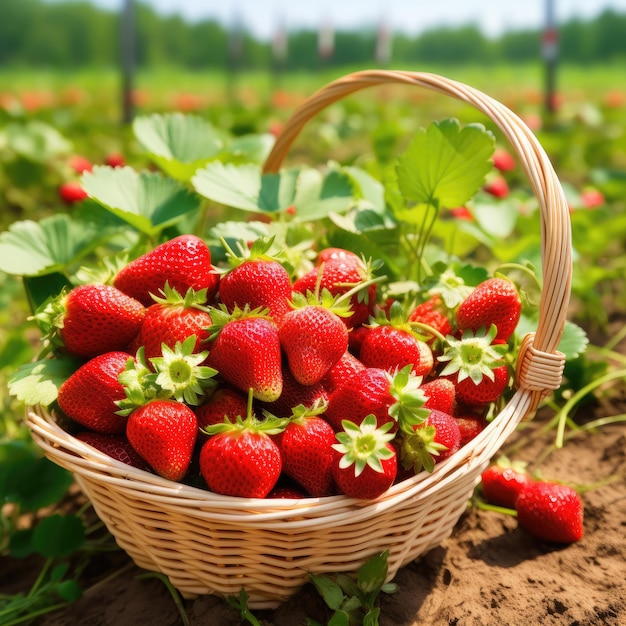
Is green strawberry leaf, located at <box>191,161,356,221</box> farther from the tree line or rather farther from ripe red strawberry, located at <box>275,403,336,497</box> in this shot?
the tree line

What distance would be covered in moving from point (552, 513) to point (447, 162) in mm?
666

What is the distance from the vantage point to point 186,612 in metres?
1.20

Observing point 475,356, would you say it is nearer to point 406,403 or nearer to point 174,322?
point 406,403

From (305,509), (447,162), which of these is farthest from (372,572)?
(447,162)

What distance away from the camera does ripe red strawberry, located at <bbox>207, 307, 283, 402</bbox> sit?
3.48ft

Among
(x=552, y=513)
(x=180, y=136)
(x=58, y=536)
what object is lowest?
(x=58, y=536)

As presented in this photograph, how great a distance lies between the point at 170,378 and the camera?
1061 millimetres

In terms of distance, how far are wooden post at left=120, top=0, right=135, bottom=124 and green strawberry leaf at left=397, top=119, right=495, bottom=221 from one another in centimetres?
307

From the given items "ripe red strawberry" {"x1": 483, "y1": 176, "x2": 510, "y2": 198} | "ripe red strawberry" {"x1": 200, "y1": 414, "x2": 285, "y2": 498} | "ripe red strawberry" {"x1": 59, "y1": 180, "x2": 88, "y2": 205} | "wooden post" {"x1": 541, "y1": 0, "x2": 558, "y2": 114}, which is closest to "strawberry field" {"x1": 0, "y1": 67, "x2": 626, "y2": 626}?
"ripe red strawberry" {"x1": 200, "y1": 414, "x2": 285, "y2": 498}

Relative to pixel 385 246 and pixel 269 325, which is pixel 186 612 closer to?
pixel 269 325

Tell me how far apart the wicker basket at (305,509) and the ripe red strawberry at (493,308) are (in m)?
0.06

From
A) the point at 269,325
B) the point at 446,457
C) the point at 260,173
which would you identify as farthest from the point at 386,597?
the point at 260,173

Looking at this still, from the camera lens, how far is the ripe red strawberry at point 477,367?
1157mm

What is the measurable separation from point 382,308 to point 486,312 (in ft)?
0.72
